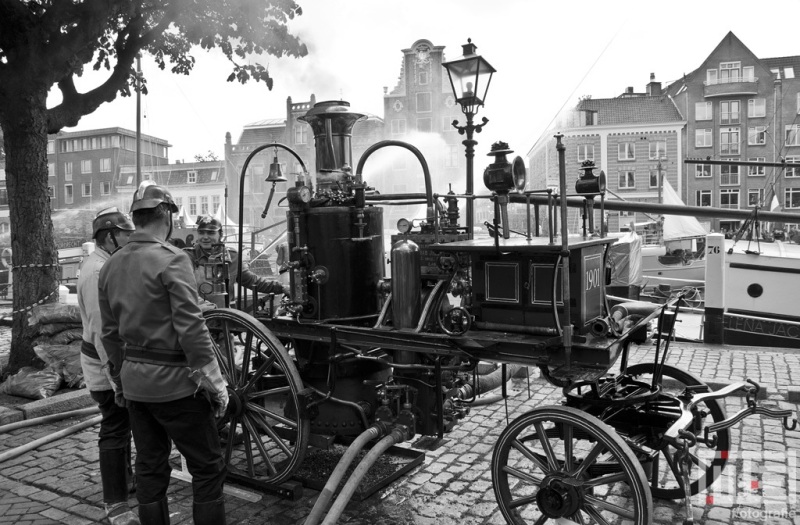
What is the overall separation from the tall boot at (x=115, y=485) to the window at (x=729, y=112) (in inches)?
1852

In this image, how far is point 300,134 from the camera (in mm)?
36406

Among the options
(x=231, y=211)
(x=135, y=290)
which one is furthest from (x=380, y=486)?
(x=231, y=211)

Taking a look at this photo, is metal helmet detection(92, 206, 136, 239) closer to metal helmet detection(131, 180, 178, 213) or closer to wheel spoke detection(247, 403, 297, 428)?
metal helmet detection(131, 180, 178, 213)

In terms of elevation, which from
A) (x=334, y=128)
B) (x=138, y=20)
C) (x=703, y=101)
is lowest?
(x=334, y=128)

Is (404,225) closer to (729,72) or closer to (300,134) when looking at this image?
(300,134)

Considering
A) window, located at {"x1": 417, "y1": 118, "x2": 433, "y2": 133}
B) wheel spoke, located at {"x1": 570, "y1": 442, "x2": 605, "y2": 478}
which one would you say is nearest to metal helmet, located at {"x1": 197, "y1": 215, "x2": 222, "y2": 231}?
wheel spoke, located at {"x1": 570, "y1": 442, "x2": 605, "y2": 478}

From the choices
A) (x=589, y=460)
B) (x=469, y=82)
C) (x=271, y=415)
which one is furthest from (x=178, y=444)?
(x=469, y=82)

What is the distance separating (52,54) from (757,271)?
1312 centimetres

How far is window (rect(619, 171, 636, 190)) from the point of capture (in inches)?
1588

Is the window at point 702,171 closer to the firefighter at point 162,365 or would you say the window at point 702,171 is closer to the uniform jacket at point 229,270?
the uniform jacket at point 229,270

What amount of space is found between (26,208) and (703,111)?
45.2 metres

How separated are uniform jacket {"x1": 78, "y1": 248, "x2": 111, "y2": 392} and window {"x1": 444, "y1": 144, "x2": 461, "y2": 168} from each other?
31678mm

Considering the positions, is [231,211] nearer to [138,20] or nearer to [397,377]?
[138,20]

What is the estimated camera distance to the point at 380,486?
4500 mm
